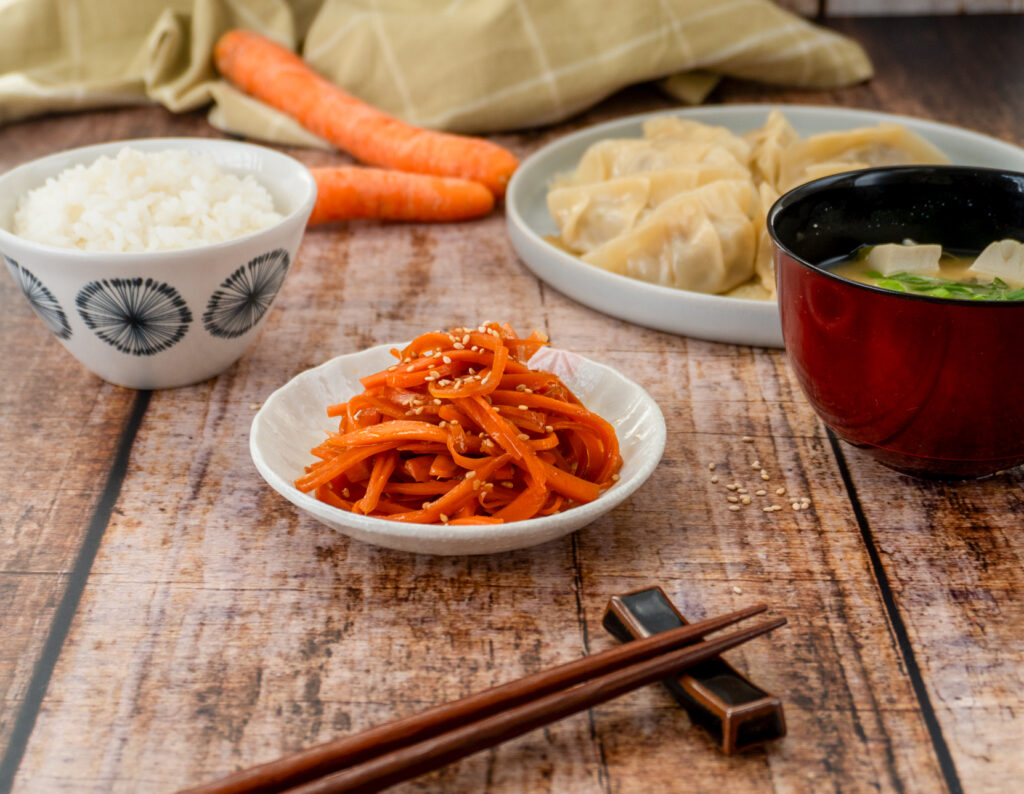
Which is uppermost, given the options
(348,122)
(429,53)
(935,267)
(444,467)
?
(935,267)

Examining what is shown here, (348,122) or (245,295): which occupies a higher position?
(245,295)

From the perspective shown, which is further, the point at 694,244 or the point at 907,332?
the point at 694,244

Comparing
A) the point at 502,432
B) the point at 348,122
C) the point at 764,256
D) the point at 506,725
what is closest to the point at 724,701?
the point at 506,725

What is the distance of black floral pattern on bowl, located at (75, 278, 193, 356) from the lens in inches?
62.4

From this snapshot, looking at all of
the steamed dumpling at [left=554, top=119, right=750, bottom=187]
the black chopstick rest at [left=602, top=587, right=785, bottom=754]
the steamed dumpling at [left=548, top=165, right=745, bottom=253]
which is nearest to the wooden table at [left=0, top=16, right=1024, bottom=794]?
the black chopstick rest at [left=602, top=587, right=785, bottom=754]

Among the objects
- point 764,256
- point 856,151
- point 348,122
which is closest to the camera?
point 764,256

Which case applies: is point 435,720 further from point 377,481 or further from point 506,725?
point 377,481

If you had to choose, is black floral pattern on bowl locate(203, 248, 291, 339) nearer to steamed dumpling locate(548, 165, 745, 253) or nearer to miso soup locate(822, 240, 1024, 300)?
steamed dumpling locate(548, 165, 745, 253)

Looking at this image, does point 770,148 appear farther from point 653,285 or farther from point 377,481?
point 377,481

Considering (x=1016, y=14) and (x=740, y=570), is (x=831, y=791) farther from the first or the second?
(x=1016, y=14)

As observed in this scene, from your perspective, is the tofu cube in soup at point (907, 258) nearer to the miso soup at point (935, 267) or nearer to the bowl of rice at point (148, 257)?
the miso soup at point (935, 267)

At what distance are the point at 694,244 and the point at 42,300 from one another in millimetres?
1183

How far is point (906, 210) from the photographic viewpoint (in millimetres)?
1638

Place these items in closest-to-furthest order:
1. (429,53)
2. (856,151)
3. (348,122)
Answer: (856,151) → (348,122) → (429,53)
